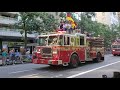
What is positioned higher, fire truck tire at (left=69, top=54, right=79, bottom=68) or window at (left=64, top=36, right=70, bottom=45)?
window at (left=64, top=36, right=70, bottom=45)

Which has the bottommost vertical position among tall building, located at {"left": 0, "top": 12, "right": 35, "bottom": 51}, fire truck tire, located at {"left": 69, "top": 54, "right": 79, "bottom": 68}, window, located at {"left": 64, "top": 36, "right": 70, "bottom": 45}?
fire truck tire, located at {"left": 69, "top": 54, "right": 79, "bottom": 68}

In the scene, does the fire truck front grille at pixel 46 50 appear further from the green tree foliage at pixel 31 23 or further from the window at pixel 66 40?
the green tree foliage at pixel 31 23

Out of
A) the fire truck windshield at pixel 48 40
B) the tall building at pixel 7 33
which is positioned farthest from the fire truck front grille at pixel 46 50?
the tall building at pixel 7 33

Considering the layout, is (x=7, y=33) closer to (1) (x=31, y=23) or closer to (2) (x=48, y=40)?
(1) (x=31, y=23)

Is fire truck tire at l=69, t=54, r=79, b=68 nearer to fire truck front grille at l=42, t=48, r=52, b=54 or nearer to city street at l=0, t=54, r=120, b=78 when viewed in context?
city street at l=0, t=54, r=120, b=78

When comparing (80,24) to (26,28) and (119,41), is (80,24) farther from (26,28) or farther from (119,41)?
(26,28)

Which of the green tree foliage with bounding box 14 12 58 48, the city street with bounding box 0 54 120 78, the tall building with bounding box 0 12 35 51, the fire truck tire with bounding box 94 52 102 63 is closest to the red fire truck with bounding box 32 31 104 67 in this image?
the city street with bounding box 0 54 120 78

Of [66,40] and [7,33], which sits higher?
[7,33]

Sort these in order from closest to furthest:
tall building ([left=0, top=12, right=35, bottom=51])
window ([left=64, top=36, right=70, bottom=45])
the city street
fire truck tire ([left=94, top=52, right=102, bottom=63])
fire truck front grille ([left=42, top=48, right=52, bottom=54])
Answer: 1. the city street
2. fire truck front grille ([left=42, top=48, right=52, bottom=54])
3. window ([left=64, top=36, right=70, bottom=45])
4. fire truck tire ([left=94, top=52, right=102, bottom=63])
5. tall building ([left=0, top=12, right=35, bottom=51])

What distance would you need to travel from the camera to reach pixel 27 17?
27062 mm

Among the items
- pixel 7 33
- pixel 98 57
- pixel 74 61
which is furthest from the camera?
pixel 7 33

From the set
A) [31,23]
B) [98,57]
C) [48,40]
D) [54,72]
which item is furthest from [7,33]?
[54,72]
